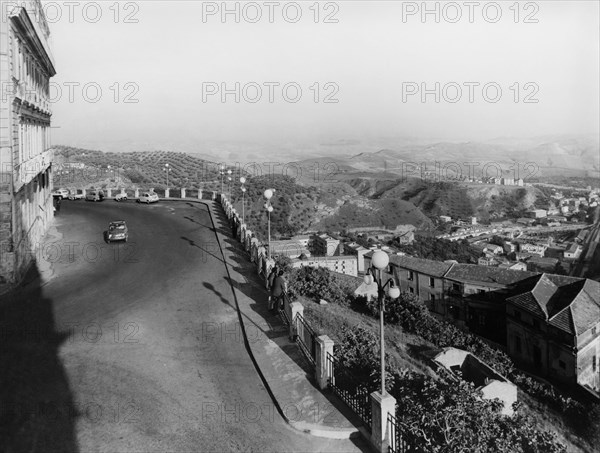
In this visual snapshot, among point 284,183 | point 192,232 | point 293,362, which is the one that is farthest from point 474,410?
point 284,183

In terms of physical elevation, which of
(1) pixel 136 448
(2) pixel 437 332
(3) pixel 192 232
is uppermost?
(3) pixel 192 232

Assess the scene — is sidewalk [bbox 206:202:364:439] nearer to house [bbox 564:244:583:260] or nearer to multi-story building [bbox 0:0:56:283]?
multi-story building [bbox 0:0:56:283]

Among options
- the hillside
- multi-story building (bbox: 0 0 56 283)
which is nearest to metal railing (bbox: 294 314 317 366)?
multi-story building (bbox: 0 0 56 283)

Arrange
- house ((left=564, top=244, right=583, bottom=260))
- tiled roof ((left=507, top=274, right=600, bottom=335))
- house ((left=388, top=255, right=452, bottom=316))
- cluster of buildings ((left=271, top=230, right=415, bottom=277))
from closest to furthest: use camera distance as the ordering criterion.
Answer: tiled roof ((left=507, top=274, right=600, bottom=335)) → house ((left=388, top=255, right=452, bottom=316)) → cluster of buildings ((left=271, top=230, right=415, bottom=277)) → house ((left=564, top=244, right=583, bottom=260))

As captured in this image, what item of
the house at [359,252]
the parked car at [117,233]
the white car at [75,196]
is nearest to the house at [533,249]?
the house at [359,252]

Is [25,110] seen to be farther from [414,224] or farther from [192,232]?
[414,224]

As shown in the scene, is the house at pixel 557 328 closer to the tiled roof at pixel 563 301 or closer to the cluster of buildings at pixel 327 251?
the tiled roof at pixel 563 301
